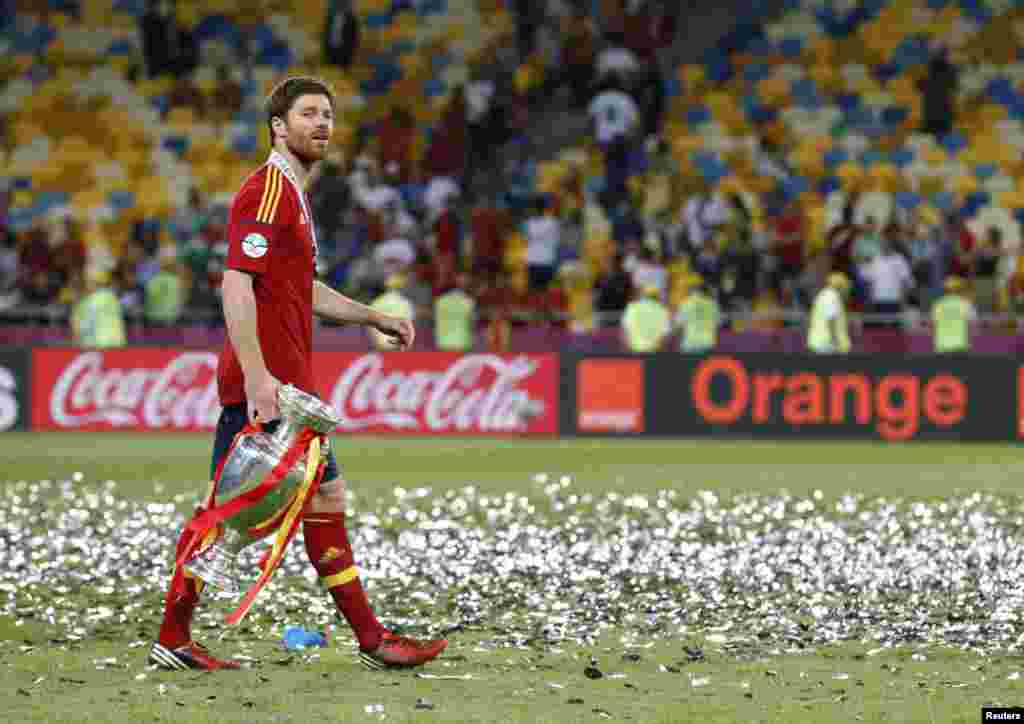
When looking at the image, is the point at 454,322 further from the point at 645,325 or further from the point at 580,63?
the point at 580,63

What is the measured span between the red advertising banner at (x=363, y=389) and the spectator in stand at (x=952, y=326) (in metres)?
4.74

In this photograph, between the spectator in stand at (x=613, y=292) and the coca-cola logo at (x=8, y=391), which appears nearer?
the coca-cola logo at (x=8, y=391)

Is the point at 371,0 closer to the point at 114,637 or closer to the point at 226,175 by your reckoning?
the point at 226,175

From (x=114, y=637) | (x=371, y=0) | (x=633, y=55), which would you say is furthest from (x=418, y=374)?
(x=114, y=637)

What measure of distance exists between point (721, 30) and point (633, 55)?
190cm

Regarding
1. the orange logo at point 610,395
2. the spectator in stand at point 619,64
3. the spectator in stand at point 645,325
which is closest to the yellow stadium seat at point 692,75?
the spectator in stand at point 619,64

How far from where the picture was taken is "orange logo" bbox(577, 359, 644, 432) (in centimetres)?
2711

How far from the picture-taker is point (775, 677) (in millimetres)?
8766

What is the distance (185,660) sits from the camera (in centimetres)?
896

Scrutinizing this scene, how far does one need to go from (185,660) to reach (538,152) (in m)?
24.0

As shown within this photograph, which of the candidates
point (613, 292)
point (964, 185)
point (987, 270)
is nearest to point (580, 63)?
point (613, 292)

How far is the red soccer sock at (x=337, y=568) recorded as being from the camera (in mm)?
9078

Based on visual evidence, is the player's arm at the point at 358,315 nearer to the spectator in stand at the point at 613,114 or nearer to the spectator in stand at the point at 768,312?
the spectator in stand at the point at 768,312

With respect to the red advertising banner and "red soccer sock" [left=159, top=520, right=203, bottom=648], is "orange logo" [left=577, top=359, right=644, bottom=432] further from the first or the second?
"red soccer sock" [left=159, top=520, right=203, bottom=648]
